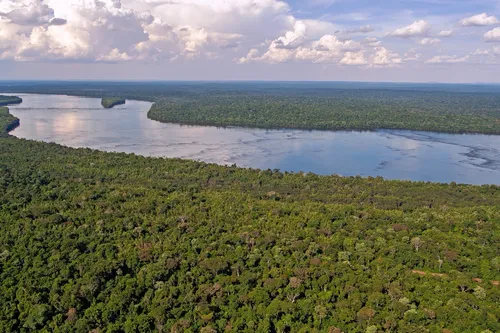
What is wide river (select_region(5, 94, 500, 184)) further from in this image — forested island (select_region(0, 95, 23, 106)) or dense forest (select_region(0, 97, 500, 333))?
forested island (select_region(0, 95, 23, 106))

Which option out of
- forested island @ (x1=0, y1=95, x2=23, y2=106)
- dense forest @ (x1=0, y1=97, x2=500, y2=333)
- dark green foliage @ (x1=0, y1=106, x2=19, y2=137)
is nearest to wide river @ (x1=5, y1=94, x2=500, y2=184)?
dark green foliage @ (x1=0, y1=106, x2=19, y2=137)

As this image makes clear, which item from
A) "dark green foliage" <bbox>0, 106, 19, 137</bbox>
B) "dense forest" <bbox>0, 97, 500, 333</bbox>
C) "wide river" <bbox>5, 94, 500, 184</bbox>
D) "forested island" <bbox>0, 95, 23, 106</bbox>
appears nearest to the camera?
"dense forest" <bbox>0, 97, 500, 333</bbox>

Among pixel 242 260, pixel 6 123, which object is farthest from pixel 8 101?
pixel 242 260

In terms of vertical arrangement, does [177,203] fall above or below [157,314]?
above

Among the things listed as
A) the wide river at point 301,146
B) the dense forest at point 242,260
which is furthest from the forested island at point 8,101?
the dense forest at point 242,260

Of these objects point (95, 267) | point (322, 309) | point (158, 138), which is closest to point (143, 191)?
point (95, 267)

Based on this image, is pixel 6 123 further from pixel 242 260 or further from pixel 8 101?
pixel 242 260

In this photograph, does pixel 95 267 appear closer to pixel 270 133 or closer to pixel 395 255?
pixel 395 255
